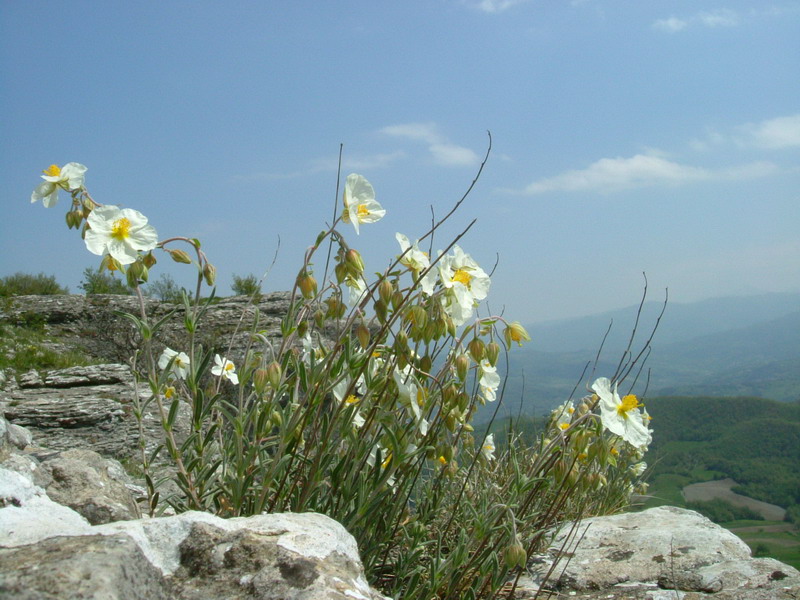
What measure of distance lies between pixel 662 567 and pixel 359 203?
247 centimetres

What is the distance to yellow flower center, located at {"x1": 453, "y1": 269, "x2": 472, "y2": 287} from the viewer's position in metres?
2.19

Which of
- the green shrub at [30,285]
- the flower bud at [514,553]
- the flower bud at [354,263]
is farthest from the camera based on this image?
the green shrub at [30,285]

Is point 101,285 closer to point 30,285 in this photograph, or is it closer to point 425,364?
point 30,285

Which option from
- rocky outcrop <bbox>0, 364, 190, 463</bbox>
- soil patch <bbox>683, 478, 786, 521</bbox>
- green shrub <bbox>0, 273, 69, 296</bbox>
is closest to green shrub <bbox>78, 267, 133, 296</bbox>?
green shrub <bbox>0, 273, 69, 296</bbox>

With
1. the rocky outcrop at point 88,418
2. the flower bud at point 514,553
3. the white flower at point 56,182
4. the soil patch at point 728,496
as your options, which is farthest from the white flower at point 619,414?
the soil patch at point 728,496

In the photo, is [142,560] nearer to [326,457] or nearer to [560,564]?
[326,457]

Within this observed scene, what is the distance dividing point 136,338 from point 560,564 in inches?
365

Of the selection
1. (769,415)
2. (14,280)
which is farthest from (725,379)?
(14,280)

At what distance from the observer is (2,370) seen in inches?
283

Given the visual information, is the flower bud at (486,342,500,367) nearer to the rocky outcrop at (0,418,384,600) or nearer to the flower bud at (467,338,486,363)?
the flower bud at (467,338,486,363)

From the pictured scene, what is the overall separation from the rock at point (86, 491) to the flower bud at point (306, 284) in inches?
43.4

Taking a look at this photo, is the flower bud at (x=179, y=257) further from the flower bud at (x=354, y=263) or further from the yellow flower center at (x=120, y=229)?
the flower bud at (x=354, y=263)

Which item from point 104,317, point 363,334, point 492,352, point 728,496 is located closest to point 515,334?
point 492,352

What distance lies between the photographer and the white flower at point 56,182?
2.07 m
